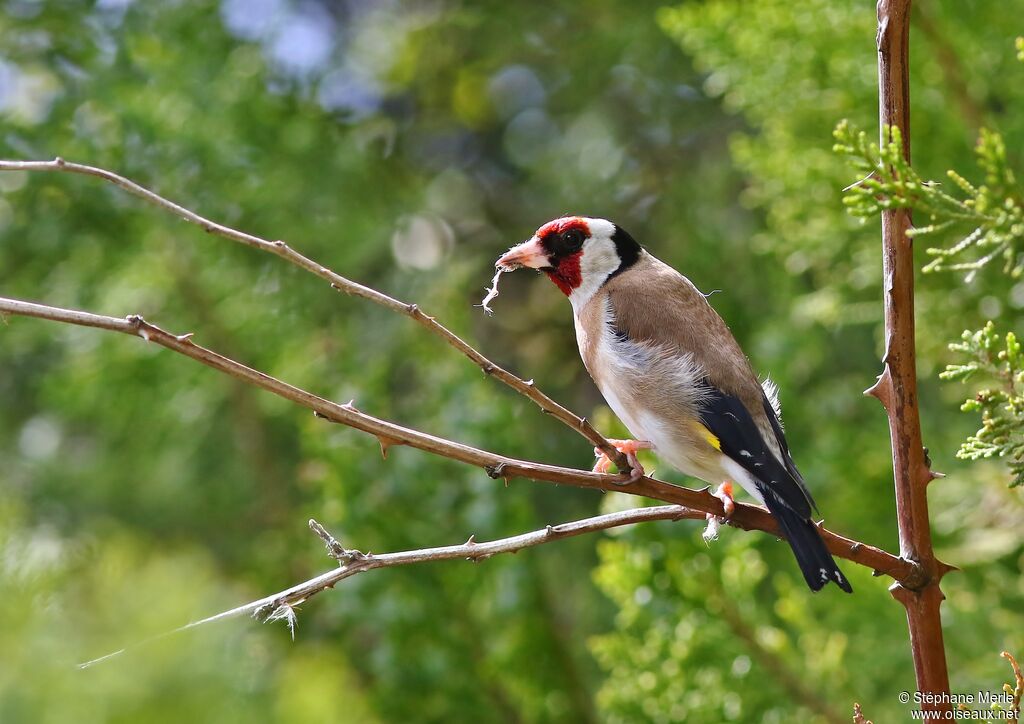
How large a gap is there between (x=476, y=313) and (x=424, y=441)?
370cm

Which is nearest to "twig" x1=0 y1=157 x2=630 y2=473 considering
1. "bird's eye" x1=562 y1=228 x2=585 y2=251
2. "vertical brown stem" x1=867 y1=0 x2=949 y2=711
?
"vertical brown stem" x1=867 y1=0 x2=949 y2=711

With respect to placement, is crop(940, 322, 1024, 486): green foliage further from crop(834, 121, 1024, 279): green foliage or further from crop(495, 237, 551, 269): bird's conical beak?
crop(495, 237, 551, 269): bird's conical beak

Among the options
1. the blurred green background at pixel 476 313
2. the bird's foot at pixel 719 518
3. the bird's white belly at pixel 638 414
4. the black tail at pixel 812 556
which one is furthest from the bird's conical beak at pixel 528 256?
the black tail at pixel 812 556

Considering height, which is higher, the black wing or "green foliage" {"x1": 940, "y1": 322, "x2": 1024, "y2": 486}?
"green foliage" {"x1": 940, "y1": 322, "x2": 1024, "y2": 486}

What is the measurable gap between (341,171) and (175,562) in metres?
3.95

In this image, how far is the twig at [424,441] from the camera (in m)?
1.45

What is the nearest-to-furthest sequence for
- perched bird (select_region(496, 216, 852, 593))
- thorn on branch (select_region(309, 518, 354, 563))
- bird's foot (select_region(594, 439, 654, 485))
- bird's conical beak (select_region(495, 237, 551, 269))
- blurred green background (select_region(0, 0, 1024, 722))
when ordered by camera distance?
thorn on branch (select_region(309, 518, 354, 563))
bird's foot (select_region(594, 439, 654, 485))
perched bird (select_region(496, 216, 852, 593))
bird's conical beak (select_region(495, 237, 551, 269))
blurred green background (select_region(0, 0, 1024, 722))

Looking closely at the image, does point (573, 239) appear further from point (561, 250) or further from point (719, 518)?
point (719, 518)

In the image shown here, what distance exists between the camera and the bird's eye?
9.23 feet

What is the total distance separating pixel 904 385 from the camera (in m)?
1.61

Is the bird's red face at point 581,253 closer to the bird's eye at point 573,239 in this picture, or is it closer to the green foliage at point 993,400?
the bird's eye at point 573,239

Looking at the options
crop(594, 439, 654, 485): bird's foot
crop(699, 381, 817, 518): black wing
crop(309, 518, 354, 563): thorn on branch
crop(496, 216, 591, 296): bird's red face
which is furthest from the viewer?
crop(496, 216, 591, 296): bird's red face

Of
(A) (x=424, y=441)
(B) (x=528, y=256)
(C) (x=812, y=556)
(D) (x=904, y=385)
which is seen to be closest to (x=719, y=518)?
(C) (x=812, y=556)

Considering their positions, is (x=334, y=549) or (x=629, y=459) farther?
(x=629, y=459)
